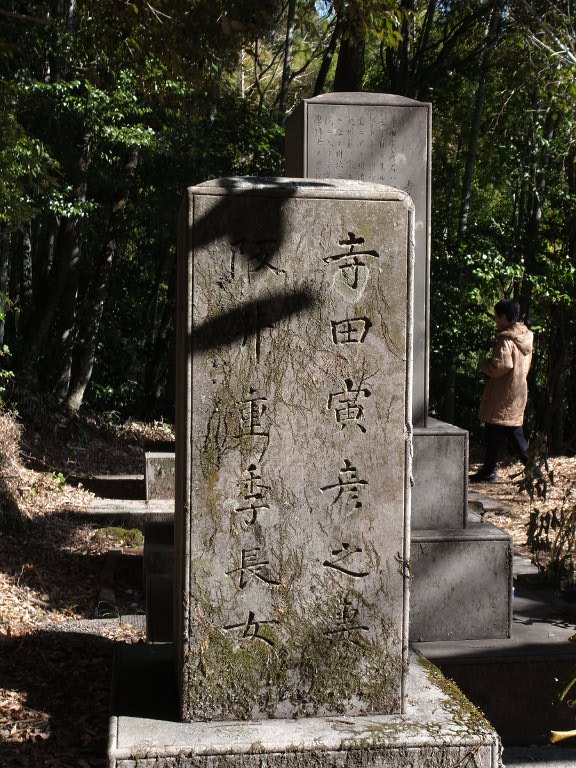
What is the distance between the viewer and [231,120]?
39.0 ft

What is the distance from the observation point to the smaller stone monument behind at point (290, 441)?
2691mm

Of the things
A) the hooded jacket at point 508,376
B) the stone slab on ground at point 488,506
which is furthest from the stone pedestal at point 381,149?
the hooded jacket at point 508,376

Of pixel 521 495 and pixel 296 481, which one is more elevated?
pixel 296 481

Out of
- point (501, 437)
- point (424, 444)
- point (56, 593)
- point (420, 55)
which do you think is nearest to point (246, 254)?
point (424, 444)

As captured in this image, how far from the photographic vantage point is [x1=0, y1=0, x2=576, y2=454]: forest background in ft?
28.5

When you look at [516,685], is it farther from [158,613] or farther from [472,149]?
[472,149]

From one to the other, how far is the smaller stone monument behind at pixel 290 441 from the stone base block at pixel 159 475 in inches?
207

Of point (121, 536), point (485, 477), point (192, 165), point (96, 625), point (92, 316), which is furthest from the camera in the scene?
point (92, 316)

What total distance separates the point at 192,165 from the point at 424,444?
8.18m

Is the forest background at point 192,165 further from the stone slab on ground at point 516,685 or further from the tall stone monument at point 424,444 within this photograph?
the stone slab on ground at point 516,685

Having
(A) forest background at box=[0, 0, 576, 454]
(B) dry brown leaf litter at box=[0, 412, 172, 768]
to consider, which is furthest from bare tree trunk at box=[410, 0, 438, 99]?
(B) dry brown leaf litter at box=[0, 412, 172, 768]

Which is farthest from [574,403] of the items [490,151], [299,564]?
[299,564]

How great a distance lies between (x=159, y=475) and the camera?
806 centimetres

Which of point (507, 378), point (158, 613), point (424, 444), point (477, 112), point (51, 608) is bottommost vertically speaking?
point (51, 608)
